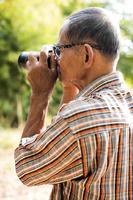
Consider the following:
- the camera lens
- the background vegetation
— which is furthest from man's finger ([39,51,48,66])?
the background vegetation

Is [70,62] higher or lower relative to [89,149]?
higher

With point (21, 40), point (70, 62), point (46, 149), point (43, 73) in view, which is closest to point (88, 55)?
point (70, 62)

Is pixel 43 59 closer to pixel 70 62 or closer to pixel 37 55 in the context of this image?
pixel 37 55

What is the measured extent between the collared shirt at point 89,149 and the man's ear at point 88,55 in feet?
0.21

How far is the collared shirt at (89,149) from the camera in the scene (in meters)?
1.58

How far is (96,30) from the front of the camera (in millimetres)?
1651

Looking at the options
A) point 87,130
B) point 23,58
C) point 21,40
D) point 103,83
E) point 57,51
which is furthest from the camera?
point 21,40

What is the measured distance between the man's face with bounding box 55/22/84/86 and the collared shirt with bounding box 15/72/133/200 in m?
0.07

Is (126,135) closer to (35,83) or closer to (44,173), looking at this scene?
(44,173)

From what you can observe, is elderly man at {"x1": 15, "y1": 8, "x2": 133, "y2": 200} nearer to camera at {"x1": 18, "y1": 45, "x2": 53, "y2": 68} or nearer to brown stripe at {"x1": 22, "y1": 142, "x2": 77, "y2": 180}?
brown stripe at {"x1": 22, "y1": 142, "x2": 77, "y2": 180}

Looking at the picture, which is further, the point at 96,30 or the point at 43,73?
the point at 43,73

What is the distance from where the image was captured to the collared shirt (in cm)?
158

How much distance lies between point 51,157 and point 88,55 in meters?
0.36

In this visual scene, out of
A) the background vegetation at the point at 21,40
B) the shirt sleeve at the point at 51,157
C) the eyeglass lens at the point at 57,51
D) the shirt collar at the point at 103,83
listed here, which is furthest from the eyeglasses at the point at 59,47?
the background vegetation at the point at 21,40
